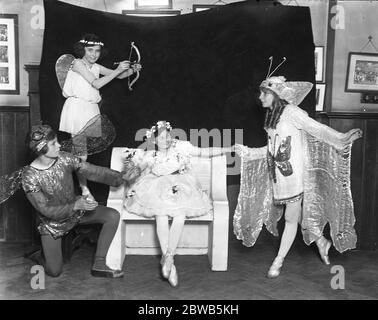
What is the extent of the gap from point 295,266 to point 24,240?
2.27 meters

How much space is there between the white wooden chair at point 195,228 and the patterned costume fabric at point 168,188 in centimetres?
7

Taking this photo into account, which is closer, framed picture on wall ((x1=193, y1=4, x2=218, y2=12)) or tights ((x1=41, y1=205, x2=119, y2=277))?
tights ((x1=41, y1=205, x2=119, y2=277))

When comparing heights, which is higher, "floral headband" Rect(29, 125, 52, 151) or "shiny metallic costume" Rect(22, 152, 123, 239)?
"floral headband" Rect(29, 125, 52, 151)

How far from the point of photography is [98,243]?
3.49m

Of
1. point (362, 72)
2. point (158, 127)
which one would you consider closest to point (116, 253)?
point (158, 127)

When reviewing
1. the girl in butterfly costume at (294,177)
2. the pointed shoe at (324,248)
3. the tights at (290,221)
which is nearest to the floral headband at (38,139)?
the girl in butterfly costume at (294,177)

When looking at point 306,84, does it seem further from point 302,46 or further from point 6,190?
point 6,190

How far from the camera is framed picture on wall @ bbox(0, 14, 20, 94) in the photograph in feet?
13.4

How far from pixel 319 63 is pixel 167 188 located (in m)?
1.77

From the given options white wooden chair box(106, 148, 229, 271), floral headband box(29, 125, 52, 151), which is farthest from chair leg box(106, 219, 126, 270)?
floral headband box(29, 125, 52, 151)

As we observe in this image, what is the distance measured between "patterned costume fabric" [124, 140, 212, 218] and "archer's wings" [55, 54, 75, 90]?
0.79 m

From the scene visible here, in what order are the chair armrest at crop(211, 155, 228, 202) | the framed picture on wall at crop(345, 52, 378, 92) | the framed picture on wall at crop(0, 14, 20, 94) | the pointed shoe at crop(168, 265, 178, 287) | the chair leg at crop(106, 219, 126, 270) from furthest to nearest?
the framed picture on wall at crop(345, 52, 378, 92), the framed picture on wall at crop(0, 14, 20, 94), the chair armrest at crop(211, 155, 228, 202), the chair leg at crop(106, 219, 126, 270), the pointed shoe at crop(168, 265, 178, 287)

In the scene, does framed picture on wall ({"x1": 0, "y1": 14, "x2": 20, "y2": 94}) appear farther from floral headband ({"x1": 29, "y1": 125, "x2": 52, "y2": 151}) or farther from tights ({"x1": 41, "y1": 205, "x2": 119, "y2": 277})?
tights ({"x1": 41, "y1": 205, "x2": 119, "y2": 277})

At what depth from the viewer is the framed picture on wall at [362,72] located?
4.21m
